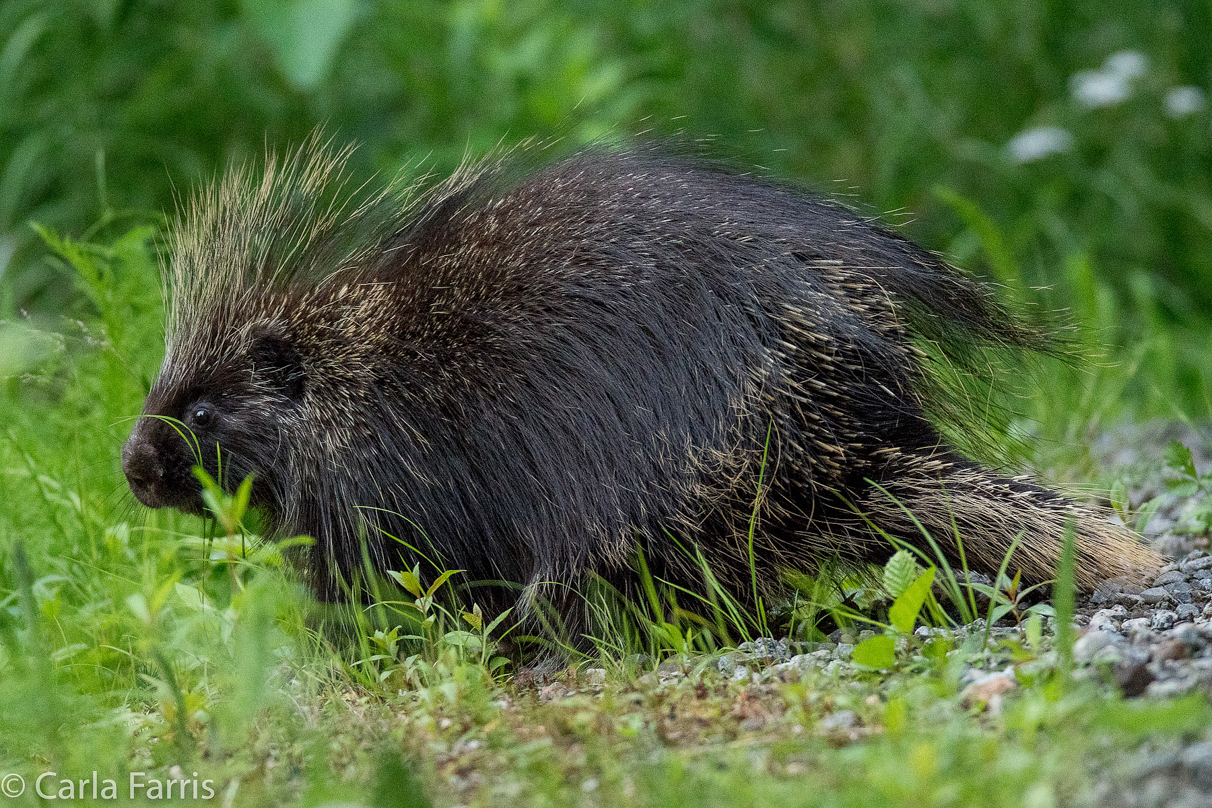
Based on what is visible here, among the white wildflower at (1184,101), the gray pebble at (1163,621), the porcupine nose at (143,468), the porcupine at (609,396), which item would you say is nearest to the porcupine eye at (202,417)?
the porcupine at (609,396)

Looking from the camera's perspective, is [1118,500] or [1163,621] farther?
[1118,500]

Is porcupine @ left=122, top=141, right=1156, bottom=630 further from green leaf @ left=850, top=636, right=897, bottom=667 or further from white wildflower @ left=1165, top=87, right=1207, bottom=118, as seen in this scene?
white wildflower @ left=1165, top=87, right=1207, bottom=118

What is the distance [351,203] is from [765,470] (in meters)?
1.68

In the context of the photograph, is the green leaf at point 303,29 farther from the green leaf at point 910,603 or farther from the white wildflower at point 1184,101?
the white wildflower at point 1184,101

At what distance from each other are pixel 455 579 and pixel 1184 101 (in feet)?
17.1

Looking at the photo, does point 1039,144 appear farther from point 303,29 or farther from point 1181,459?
point 303,29

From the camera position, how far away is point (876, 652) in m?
2.35

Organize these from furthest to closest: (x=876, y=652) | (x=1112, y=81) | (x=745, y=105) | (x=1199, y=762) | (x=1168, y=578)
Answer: (x=745, y=105), (x=1112, y=81), (x=1168, y=578), (x=876, y=652), (x=1199, y=762)

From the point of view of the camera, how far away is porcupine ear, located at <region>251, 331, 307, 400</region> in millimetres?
3283

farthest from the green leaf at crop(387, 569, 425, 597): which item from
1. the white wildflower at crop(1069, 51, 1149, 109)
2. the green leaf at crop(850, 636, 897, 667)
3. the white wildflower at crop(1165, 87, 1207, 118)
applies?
the white wildflower at crop(1165, 87, 1207, 118)

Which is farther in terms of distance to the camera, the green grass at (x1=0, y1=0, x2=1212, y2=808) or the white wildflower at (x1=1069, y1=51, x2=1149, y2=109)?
the white wildflower at (x1=1069, y1=51, x2=1149, y2=109)

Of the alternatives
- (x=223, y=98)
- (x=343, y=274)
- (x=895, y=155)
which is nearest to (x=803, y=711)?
(x=343, y=274)

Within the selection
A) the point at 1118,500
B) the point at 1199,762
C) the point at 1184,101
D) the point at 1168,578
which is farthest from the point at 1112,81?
the point at 1199,762

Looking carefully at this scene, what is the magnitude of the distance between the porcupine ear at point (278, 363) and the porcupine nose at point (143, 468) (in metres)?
0.36
